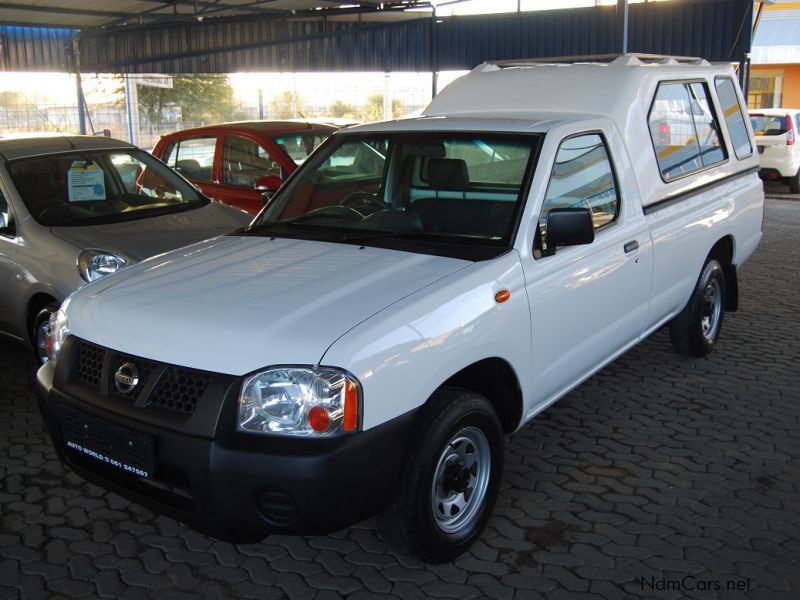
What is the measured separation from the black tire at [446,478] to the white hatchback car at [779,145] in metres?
14.6

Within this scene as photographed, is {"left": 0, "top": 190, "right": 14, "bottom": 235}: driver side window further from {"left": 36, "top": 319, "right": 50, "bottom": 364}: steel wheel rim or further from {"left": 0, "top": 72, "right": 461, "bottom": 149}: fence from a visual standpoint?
{"left": 0, "top": 72, "right": 461, "bottom": 149}: fence

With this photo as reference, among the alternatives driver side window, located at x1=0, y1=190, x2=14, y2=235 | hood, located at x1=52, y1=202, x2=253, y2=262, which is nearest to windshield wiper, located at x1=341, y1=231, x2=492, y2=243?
hood, located at x1=52, y1=202, x2=253, y2=262

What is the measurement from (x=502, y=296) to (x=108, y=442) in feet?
5.50

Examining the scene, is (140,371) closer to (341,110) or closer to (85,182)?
(85,182)

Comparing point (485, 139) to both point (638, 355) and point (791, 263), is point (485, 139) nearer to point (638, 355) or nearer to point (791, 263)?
point (638, 355)

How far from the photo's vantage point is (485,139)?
4223 millimetres

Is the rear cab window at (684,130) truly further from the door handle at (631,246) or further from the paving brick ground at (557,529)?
the paving brick ground at (557,529)

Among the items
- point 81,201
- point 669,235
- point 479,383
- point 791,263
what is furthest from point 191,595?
point 791,263

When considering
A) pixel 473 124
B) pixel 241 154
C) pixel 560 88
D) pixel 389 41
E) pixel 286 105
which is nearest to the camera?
pixel 473 124

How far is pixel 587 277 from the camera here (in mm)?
4109

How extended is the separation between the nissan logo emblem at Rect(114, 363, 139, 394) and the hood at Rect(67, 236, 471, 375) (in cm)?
7

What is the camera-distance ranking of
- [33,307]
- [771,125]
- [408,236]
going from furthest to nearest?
1. [771,125]
2. [33,307]
3. [408,236]

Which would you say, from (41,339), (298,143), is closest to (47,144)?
(41,339)

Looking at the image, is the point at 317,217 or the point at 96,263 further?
the point at 96,263
